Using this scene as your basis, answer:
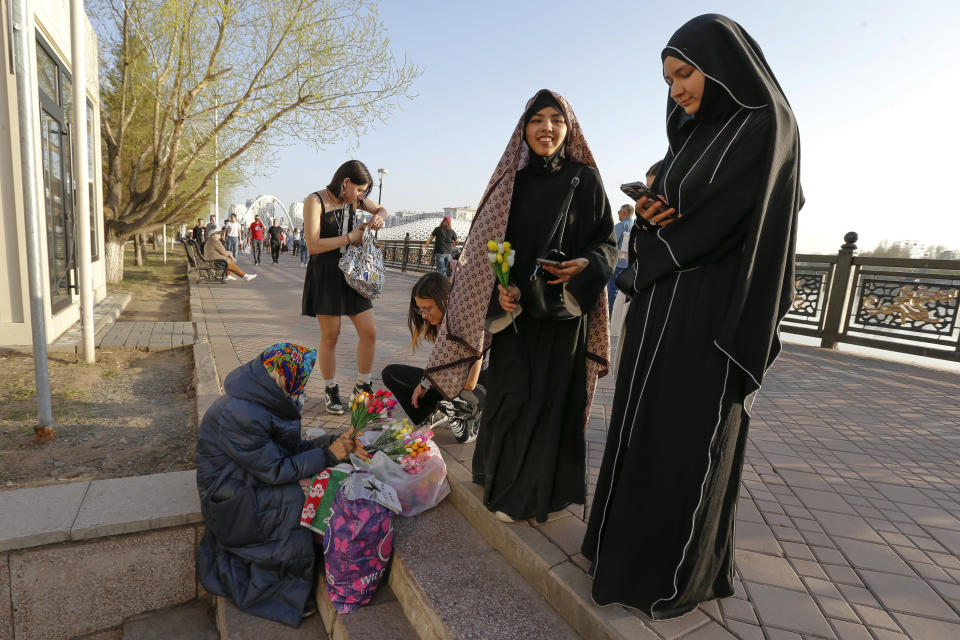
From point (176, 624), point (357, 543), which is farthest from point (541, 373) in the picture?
point (176, 624)

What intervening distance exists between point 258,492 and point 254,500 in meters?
0.04

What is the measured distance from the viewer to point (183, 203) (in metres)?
14.8

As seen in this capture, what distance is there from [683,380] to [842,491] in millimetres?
2281

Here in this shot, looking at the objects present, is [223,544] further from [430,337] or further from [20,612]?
[430,337]

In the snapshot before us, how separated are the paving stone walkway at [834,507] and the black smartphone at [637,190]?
143 cm

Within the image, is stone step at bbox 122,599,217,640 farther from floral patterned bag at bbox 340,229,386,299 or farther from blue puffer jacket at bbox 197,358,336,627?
floral patterned bag at bbox 340,229,386,299

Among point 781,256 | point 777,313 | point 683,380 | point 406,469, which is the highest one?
point 781,256

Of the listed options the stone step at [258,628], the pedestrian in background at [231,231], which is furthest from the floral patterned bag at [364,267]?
the pedestrian in background at [231,231]

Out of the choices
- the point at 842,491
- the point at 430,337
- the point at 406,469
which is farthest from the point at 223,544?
the point at 842,491

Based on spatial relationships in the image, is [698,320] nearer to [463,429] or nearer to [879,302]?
[463,429]

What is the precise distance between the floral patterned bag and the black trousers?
0.58 metres

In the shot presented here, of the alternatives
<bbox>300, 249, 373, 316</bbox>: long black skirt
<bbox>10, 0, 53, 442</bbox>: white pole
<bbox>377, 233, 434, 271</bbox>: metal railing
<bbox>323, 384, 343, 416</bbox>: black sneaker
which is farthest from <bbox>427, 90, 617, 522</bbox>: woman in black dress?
<bbox>377, 233, 434, 271</bbox>: metal railing

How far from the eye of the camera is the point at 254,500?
8.07 feet

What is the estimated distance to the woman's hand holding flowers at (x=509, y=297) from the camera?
2.23m
